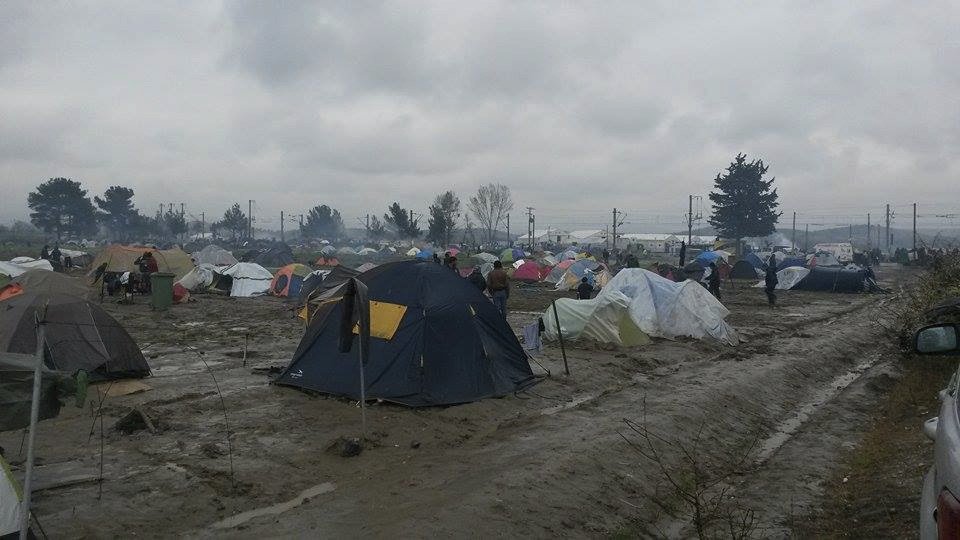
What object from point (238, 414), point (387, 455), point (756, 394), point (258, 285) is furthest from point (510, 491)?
point (258, 285)

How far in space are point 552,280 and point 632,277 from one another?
57.9ft

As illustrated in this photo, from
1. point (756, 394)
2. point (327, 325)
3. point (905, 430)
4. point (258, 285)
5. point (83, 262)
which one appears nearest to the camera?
point (905, 430)

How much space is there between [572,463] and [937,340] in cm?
408

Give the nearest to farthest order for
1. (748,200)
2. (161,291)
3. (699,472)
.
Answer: (699,472)
(161,291)
(748,200)

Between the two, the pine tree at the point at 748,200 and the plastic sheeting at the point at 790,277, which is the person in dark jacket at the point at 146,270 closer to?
the plastic sheeting at the point at 790,277

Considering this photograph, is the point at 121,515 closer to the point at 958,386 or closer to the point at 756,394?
the point at 958,386

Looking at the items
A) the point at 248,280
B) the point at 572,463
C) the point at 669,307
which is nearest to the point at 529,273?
the point at 248,280

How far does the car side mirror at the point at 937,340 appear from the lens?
14.6 feet

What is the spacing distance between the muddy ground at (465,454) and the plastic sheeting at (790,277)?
2238 centimetres

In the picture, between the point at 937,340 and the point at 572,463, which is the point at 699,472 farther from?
the point at 937,340

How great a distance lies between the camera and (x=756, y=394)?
12.3 metres

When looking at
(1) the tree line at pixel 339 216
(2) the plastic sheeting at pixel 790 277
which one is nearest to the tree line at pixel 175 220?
(1) the tree line at pixel 339 216

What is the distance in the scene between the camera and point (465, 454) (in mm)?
8359

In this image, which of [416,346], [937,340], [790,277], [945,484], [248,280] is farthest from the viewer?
[790,277]
